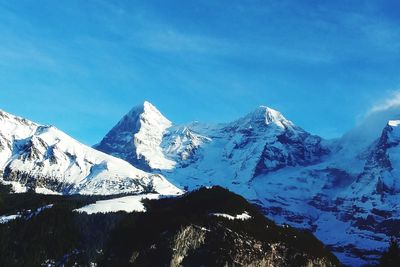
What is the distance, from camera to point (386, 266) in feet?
558

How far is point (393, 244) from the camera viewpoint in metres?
176

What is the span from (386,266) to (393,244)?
844 centimetres
